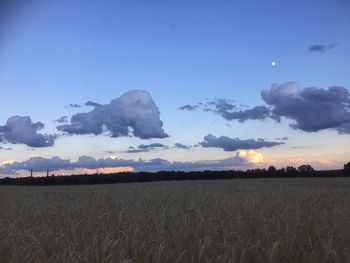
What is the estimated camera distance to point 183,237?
21.8ft

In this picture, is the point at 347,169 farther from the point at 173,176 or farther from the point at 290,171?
the point at 173,176

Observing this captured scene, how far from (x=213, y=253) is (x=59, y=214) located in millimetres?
6955

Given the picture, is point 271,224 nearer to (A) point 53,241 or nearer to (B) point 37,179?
(A) point 53,241

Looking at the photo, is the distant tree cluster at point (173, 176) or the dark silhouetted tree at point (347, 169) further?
the dark silhouetted tree at point (347, 169)

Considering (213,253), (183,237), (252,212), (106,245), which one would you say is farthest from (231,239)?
(252,212)

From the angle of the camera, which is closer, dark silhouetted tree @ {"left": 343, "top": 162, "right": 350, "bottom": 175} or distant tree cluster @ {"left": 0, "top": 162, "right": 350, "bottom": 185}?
distant tree cluster @ {"left": 0, "top": 162, "right": 350, "bottom": 185}

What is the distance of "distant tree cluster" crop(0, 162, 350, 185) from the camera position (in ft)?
237

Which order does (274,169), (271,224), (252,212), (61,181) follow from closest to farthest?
(271,224)
(252,212)
(61,181)
(274,169)

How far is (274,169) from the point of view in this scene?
81.7 metres

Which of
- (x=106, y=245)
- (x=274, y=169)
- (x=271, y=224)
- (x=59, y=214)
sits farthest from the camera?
(x=274, y=169)

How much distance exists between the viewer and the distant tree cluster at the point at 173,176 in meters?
72.2

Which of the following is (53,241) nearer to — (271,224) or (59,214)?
(271,224)

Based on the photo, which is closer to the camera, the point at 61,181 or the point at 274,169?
the point at 61,181

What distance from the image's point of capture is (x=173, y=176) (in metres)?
78.7
